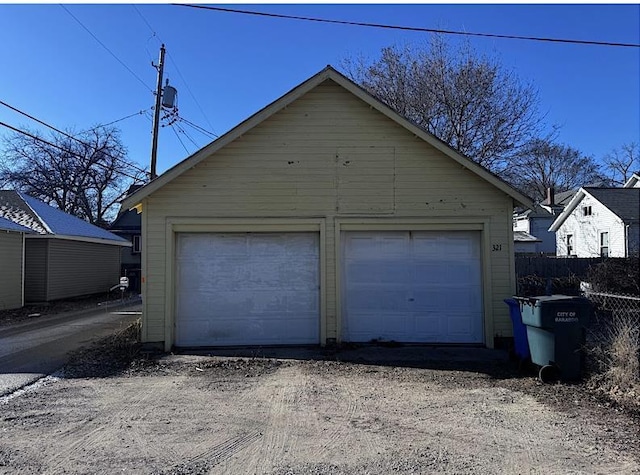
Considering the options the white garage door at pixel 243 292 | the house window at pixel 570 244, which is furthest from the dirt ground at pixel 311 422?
the house window at pixel 570 244

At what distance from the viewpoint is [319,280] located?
31.4 feet

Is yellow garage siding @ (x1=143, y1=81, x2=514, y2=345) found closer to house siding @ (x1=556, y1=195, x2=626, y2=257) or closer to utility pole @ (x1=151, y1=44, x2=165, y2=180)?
utility pole @ (x1=151, y1=44, x2=165, y2=180)

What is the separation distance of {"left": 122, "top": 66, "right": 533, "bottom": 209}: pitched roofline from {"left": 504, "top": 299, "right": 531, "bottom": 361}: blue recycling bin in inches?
92.2

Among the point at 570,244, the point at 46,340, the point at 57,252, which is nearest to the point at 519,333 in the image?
the point at 46,340

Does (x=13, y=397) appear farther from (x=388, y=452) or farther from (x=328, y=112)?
(x=328, y=112)

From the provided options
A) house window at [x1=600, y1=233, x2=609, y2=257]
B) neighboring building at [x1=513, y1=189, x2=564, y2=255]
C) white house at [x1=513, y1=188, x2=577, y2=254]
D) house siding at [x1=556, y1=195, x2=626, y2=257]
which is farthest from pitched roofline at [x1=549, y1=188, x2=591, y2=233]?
house window at [x1=600, y1=233, x2=609, y2=257]

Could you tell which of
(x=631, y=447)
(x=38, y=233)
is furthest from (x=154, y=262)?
(x=38, y=233)

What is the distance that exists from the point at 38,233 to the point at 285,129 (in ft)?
41.7

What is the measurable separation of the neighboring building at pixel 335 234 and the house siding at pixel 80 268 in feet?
39.8

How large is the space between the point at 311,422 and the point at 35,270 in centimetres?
1679

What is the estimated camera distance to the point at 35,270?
60.6 feet

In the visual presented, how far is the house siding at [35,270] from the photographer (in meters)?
18.4

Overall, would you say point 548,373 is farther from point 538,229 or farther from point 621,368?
point 538,229

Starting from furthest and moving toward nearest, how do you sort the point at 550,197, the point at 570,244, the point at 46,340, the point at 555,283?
1. the point at 550,197
2. the point at 570,244
3. the point at 555,283
4. the point at 46,340
